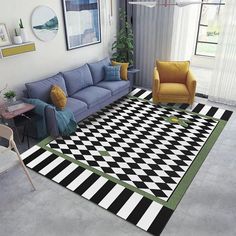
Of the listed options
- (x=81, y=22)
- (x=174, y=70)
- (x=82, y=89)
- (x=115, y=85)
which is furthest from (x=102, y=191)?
(x=81, y=22)

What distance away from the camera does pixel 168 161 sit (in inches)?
148

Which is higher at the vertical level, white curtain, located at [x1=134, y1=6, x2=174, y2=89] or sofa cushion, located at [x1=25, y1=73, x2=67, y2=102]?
white curtain, located at [x1=134, y1=6, x2=174, y2=89]

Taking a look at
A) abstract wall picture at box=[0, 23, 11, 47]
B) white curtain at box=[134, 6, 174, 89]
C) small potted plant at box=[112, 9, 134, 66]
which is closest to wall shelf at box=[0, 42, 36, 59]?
abstract wall picture at box=[0, 23, 11, 47]

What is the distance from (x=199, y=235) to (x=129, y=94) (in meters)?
3.76

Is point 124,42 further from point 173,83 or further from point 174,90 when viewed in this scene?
point 174,90

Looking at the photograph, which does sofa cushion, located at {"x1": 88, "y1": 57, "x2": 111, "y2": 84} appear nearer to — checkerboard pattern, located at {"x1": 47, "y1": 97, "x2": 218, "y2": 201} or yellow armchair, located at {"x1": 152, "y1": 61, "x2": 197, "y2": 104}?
checkerboard pattern, located at {"x1": 47, "y1": 97, "x2": 218, "y2": 201}

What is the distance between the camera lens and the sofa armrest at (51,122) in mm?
4011

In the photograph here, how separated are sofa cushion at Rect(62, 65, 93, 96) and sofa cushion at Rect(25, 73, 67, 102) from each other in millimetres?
170

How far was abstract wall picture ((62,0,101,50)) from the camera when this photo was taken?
193 inches

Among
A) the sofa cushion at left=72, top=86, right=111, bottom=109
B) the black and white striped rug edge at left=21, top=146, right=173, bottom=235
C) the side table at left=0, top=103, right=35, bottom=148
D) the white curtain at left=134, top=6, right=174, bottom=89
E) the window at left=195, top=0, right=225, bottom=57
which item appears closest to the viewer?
the black and white striped rug edge at left=21, top=146, right=173, bottom=235

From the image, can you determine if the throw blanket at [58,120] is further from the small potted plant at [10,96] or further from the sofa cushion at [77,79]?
the sofa cushion at [77,79]

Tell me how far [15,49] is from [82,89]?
155cm

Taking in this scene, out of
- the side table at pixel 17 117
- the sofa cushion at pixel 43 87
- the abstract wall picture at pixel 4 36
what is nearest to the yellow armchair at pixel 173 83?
the sofa cushion at pixel 43 87

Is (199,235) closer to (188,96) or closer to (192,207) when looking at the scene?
(192,207)
